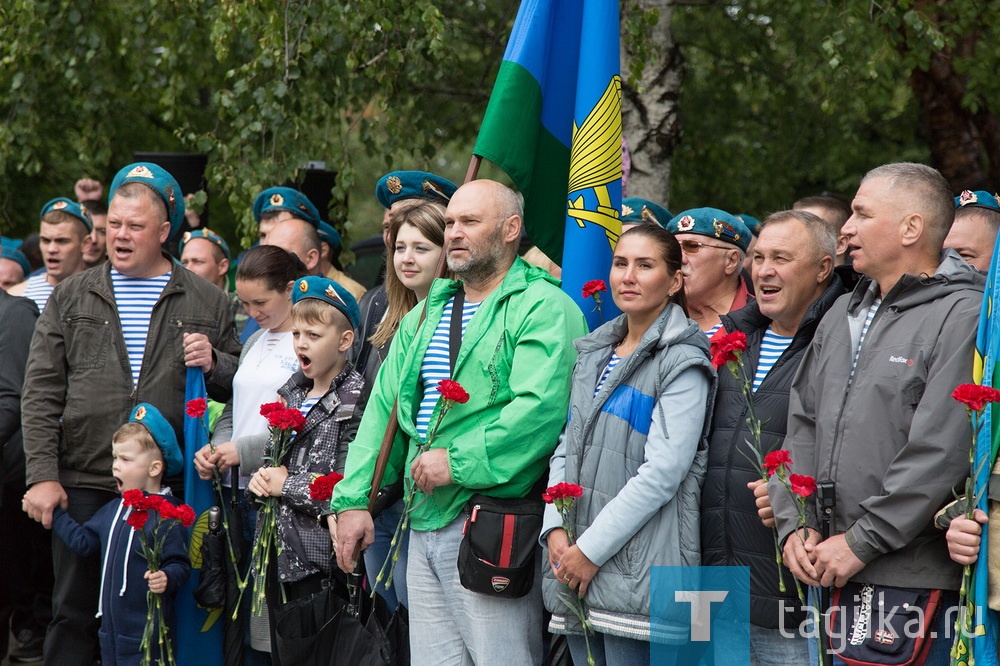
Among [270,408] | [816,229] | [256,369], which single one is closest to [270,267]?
[256,369]

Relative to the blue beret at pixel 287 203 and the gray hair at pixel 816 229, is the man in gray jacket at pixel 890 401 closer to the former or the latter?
the gray hair at pixel 816 229

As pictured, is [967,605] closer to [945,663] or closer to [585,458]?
[945,663]

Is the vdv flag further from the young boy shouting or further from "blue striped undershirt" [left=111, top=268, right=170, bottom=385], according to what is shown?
"blue striped undershirt" [left=111, top=268, right=170, bottom=385]

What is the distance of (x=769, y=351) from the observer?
4055mm

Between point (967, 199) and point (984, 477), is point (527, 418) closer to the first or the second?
point (984, 477)

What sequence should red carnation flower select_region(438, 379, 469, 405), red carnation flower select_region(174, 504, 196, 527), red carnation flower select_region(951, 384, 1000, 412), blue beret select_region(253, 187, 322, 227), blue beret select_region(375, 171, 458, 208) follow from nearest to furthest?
1. red carnation flower select_region(951, 384, 1000, 412)
2. red carnation flower select_region(438, 379, 469, 405)
3. red carnation flower select_region(174, 504, 196, 527)
4. blue beret select_region(375, 171, 458, 208)
5. blue beret select_region(253, 187, 322, 227)

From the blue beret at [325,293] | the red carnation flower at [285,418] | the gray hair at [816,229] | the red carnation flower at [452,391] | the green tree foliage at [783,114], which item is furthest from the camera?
the green tree foliage at [783,114]

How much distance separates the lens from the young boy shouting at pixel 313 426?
4.63 metres

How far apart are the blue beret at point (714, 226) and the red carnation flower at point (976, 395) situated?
1.81 meters

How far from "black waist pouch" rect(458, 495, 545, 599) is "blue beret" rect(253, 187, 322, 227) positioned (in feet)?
9.90

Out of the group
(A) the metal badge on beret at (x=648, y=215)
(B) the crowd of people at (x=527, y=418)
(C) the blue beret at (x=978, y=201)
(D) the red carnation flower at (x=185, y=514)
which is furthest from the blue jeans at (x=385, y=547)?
(C) the blue beret at (x=978, y=201)

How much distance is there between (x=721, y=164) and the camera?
36.4ft

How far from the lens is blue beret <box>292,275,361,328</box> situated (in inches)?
195

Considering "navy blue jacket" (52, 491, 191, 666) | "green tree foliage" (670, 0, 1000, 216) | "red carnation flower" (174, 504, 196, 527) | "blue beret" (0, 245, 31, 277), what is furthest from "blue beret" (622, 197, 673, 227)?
"blue beret" (0, 245, 31, 277)
